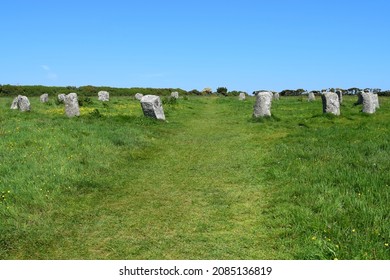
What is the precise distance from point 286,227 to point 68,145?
9.00 metres

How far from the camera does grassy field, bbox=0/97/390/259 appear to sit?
6.42 metres

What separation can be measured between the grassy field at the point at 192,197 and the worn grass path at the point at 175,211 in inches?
0.9

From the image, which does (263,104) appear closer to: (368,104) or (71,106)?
(368,104)

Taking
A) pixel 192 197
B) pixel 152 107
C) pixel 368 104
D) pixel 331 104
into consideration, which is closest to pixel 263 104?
pixel 331 104

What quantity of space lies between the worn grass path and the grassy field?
0.02 m

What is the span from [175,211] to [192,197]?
97 centimetres

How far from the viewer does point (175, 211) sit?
26.9 feet

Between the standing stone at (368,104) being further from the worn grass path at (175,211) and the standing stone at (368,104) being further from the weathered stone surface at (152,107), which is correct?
the worn grass path at (175,211)

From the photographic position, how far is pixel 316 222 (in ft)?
22.6

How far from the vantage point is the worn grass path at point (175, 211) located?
640cm

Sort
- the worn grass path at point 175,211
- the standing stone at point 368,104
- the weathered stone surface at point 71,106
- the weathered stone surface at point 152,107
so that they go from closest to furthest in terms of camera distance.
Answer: the worn grass path at point 175,211, the weathered stone surface at point 152,107, the weathered stone surface at point 71,106, the standing stone at point 368,104

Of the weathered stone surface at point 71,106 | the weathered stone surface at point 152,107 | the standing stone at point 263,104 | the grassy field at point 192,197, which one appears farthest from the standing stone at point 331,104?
the weathered stone surface at point 71,106

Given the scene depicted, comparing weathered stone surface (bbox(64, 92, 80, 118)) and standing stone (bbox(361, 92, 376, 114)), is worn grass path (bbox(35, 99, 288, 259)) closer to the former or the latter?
weathered stone surface (bbox(64, 92, 80, 118))
